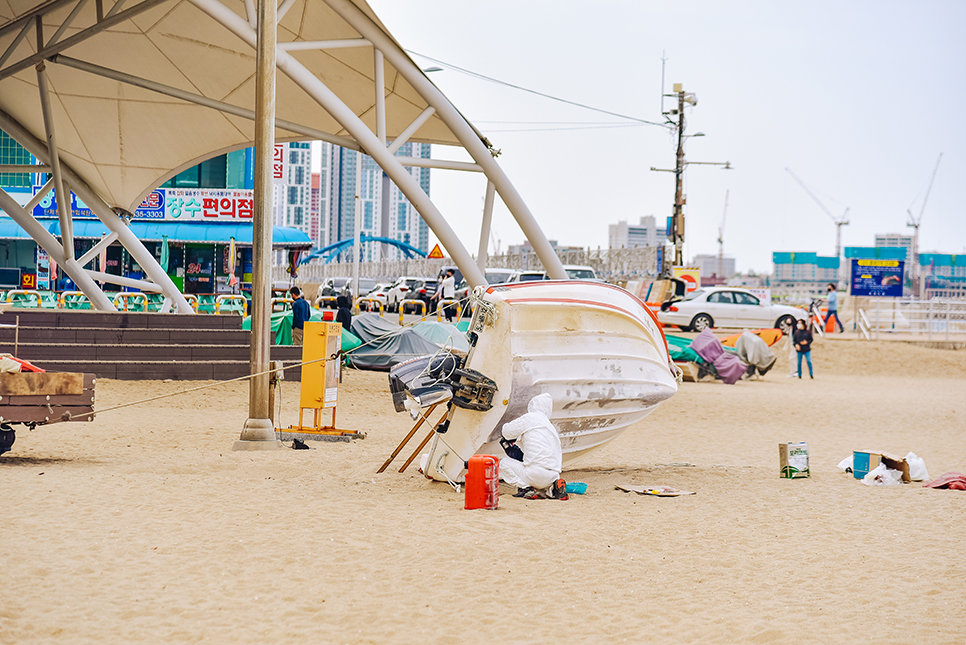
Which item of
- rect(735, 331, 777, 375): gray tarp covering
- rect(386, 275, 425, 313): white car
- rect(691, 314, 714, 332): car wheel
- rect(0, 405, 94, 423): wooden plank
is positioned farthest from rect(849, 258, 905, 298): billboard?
rect(0, 405, 94, 423): wooden plank

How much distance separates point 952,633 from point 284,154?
109 feet

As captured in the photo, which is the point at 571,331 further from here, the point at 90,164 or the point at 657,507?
the point at 90,164

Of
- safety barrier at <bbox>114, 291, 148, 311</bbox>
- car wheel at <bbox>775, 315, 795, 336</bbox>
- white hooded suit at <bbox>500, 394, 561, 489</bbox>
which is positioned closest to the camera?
white hooded suit at <bbox>500, 394, 561, 489</bbox>

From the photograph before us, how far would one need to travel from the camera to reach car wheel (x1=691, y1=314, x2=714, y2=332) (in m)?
30.7

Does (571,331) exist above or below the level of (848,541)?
above

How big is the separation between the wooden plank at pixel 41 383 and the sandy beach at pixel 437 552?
73 centimetres

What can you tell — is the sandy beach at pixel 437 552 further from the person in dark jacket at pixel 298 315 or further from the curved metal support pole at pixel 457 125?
the person in dark jacket at pixel 298 315

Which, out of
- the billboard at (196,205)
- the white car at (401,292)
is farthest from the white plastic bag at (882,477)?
the white car at (401,292)

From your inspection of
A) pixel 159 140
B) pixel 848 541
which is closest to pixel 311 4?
pixel 159 140

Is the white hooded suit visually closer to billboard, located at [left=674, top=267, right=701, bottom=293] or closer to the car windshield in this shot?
the car windshield

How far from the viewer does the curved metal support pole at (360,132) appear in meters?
12.2

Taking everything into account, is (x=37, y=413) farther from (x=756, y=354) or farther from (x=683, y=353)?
(x=756, y=354)

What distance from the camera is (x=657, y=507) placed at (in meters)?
7.95

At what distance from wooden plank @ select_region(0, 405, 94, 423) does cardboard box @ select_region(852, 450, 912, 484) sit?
772cm
